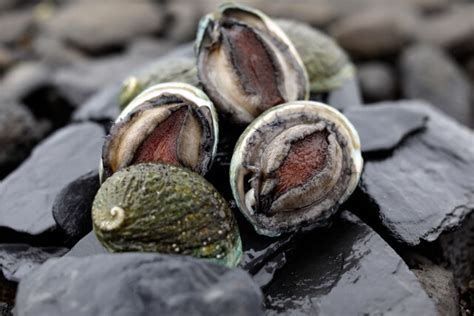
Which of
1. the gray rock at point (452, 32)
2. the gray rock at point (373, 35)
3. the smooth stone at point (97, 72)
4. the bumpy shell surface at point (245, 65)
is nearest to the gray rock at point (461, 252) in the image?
the bumpy shell surface at point (245, 65)

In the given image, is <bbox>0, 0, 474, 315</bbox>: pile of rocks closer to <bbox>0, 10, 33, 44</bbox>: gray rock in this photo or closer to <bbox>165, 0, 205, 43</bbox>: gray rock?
<bbox>165, 0, 205, 43</bbox>: gray rock

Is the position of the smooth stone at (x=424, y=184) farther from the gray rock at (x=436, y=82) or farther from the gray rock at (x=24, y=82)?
the gray rock at (x=24, y=82)

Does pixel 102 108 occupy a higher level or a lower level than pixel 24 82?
higher

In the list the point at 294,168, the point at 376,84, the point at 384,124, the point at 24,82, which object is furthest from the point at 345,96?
the point at 24,82

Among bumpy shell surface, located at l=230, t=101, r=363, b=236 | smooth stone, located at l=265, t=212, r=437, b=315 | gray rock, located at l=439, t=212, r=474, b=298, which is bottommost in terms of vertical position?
gray rock, located at l=439, t=212, r=474, b=298

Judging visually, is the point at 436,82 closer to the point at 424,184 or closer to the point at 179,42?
the point at 179,42

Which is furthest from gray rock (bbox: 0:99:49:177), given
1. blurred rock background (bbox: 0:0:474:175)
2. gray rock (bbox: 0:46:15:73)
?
gray rock (bbox: 0:46:15:73)
